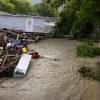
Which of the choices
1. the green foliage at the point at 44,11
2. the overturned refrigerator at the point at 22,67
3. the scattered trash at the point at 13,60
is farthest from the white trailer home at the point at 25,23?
the green foliage at the point at 44,11

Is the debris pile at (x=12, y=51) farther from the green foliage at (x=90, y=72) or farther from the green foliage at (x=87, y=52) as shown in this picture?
the green foliage at (x=90, y=72)

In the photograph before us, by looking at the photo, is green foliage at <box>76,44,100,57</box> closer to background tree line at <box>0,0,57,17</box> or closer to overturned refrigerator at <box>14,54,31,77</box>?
overturned refrigerator at <box>14,54,31,77</box>

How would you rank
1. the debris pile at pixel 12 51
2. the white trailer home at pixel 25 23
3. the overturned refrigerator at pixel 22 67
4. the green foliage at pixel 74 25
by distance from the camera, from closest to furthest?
the overturned refrigerator at pixel 22 67
the debris pile at pixel 12 51
the green foliage at pixel 74 25
the white trailer home at pixel 25 23

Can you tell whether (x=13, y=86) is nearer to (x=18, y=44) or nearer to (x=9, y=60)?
(x=9, y=60)

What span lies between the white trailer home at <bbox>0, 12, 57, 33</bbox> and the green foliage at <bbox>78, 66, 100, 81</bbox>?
66.0 ft

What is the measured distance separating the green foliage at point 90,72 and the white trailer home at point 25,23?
66.0ft

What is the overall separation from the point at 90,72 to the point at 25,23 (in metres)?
22.1

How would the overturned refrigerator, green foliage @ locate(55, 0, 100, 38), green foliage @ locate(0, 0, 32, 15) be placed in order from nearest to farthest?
the overturned refrigerator, green foliage @ locate(55, 0, 100, 38), green foliage @ locate(0, 0, 32, 15)

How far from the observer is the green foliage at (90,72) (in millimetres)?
18312

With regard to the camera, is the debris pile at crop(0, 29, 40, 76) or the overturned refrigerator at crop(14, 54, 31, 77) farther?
the debris pile at crop(0, 29, 40, 76)

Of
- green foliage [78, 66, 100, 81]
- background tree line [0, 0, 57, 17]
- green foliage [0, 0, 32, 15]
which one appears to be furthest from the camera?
green foliage [0, 0, 32, 15]

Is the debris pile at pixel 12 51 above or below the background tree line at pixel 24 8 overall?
below

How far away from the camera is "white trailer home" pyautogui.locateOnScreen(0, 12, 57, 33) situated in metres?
39.7

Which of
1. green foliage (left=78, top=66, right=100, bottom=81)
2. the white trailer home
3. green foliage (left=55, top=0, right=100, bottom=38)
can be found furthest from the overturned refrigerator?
the white trailer home
